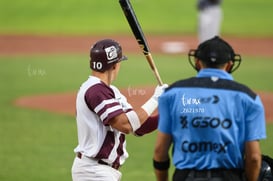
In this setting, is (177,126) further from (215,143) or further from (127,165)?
(127,165)

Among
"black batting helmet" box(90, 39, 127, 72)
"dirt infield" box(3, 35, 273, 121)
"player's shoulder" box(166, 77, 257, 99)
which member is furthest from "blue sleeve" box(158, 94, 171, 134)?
"dirt infield" box(3, 35, 273, 121)

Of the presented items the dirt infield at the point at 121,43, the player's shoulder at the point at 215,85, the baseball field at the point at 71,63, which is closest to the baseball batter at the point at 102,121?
the player's shoulder at the point at 215,85

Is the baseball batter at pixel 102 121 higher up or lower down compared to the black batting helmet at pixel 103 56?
lower down

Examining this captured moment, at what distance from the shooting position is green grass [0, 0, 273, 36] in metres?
29.6

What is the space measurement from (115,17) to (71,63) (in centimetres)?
1070

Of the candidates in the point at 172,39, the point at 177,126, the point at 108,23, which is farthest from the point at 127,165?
the point at 108,23

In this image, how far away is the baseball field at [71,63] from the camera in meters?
11.1

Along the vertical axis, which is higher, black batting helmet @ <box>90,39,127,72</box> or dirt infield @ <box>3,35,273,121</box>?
black batting helmet @ <box>90,39,127,72</box>

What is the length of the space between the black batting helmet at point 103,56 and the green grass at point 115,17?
22369 mm

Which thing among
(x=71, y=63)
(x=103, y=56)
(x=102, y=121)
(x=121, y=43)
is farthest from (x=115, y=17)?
(x=102, y=121)

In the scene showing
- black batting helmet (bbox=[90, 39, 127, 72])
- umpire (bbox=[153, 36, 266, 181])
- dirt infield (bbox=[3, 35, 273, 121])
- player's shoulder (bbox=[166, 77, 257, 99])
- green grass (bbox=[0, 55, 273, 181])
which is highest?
black batting helmet (bbox=[90, 39, 127, 72])

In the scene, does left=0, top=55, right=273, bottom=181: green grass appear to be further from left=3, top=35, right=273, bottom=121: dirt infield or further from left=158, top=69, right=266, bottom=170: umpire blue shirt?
left=158, top=69, right=266, bottom=170: umpire blue shirt

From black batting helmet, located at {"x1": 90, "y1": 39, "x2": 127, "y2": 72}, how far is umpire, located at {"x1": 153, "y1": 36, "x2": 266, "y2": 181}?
47.4 inches

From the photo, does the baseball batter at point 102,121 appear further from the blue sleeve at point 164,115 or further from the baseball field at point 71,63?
the baseball field at point 71,63
